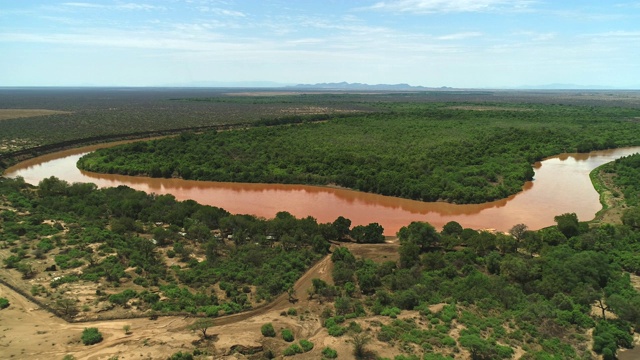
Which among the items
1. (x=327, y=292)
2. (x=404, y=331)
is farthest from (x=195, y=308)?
(x=404, y=331)

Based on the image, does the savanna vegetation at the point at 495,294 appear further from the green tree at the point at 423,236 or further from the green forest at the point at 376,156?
the green forest at the point at 376,156

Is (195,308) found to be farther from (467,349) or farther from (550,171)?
(550,171)

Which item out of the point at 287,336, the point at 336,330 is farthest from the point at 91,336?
the point at 336,330

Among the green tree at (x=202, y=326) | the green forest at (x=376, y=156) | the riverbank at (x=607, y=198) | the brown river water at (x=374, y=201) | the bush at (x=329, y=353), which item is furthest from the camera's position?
the green forest at (x=376, y=156)

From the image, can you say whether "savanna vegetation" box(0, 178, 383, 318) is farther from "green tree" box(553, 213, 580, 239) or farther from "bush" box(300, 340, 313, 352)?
"green tree" box(553, 213, 580, 239)

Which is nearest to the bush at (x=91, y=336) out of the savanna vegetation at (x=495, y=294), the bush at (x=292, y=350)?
the bush at (x=292, y=350)

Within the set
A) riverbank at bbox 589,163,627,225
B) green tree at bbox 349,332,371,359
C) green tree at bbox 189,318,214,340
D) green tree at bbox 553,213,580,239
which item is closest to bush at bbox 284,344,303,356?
green tree at bbox 349,332,371,359
